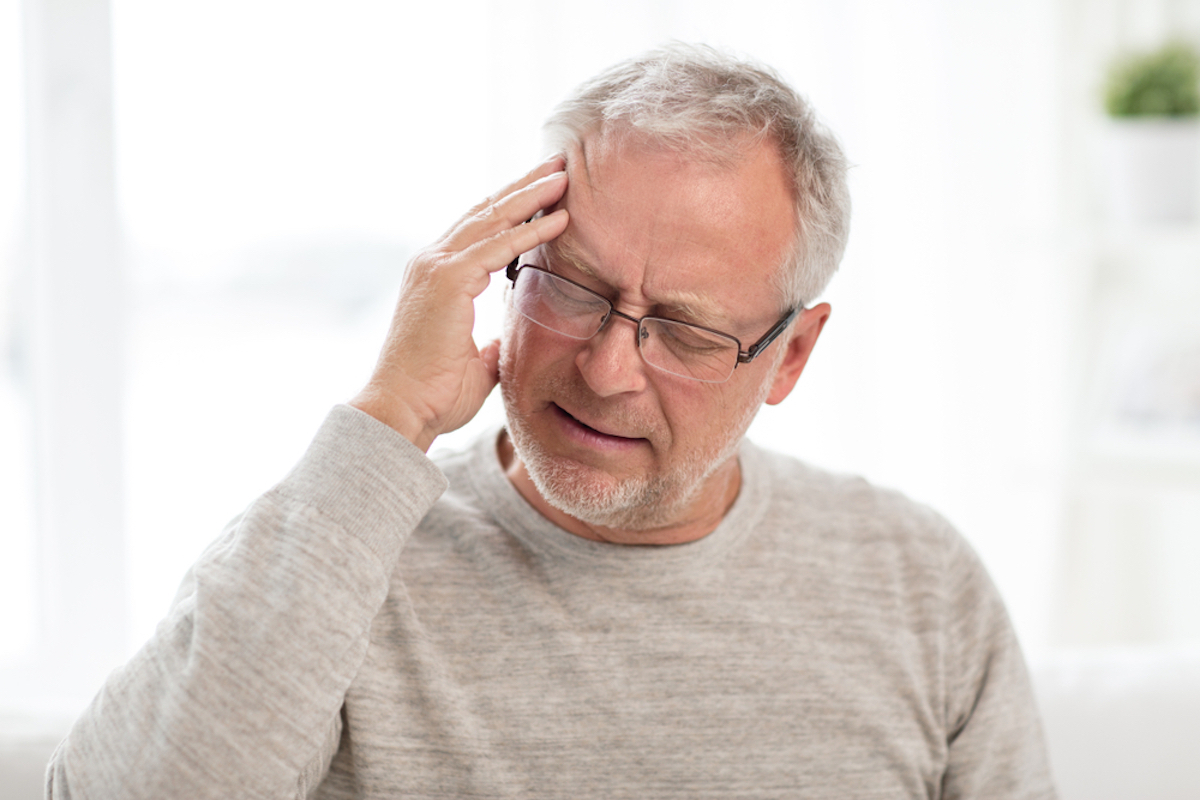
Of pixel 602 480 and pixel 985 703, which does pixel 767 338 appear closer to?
pixel 602 480

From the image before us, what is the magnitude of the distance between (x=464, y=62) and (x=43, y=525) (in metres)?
1.45

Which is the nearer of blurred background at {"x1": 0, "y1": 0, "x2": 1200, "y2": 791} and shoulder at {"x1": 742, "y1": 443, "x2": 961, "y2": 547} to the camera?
shoulder at {"x1": 742, "y1": 443, "x2": 961, "y2": 547}

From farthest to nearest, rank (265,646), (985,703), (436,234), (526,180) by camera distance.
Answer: (436,234) < (985,703) < (526,180) < (265,646)

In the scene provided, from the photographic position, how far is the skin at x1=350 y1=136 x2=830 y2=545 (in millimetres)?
1194

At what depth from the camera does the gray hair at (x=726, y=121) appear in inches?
48.4

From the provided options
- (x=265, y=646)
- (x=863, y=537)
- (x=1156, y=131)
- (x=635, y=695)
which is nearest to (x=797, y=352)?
(x=863, y=537)

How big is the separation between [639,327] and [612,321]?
0.03m

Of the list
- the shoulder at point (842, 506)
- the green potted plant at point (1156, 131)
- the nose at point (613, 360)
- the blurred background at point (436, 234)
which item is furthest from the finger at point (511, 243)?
the green potted plant at point (1156, 131)

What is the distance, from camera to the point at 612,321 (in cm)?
122

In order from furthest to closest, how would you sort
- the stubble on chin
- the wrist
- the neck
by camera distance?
the neck < the stubble on chin < the wrist

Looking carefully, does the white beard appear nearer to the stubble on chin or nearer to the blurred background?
the stubble on chin

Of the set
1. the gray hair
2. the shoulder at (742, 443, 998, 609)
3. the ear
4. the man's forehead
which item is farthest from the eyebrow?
the shoulder at (742, 443, 998, 609)

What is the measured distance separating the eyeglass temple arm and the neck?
A: 0.18m

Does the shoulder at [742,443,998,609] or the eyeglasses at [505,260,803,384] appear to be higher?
the eyeglasses at [505,260,803,384]
